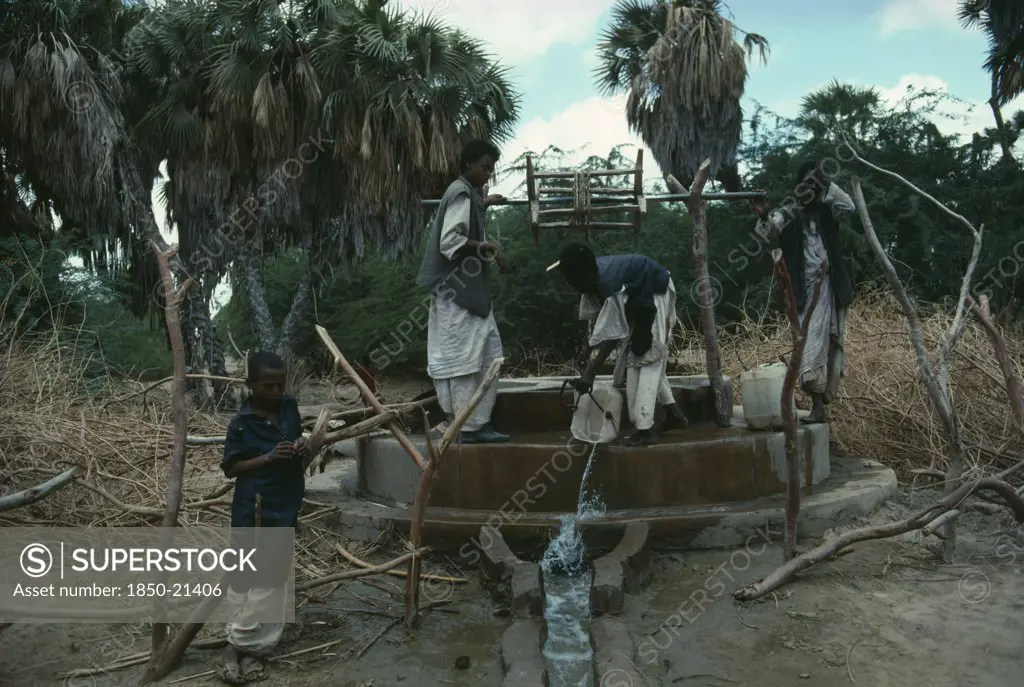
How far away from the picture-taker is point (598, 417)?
Result: 5.59 m

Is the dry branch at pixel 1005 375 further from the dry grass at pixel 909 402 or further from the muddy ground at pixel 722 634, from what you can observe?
the dry grass at pixel 909 402

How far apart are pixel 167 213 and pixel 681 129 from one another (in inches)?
355

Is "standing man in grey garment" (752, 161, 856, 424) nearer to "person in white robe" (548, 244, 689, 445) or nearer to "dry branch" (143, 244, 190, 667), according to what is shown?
"person in white robe" (548, 244, 689, 445)

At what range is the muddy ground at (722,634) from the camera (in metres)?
3.78

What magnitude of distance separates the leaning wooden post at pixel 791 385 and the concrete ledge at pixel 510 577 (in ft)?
4.35

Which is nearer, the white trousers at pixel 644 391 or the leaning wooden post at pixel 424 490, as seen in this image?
the leaning wooden post at pixel 424 490

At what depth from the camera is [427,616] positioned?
451 centimetres

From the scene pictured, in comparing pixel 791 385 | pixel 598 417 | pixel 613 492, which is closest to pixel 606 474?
pixel 613 492

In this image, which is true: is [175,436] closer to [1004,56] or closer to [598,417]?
[598,417]

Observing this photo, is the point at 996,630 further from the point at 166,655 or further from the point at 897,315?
the point at 897,315

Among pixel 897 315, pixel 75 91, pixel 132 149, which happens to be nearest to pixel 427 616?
pixel 897 315

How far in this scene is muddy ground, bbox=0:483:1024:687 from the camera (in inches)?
149

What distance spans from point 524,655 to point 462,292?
2.50 metres

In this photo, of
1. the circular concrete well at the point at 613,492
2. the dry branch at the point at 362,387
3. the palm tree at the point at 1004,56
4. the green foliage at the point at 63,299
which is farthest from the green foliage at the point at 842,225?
the dry branch at the point at 362,387
